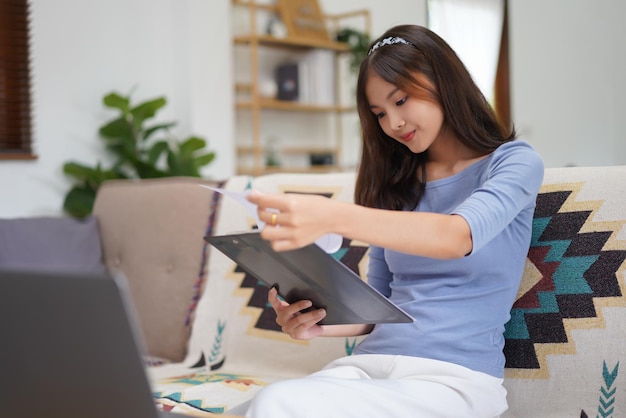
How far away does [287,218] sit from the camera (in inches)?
34.6

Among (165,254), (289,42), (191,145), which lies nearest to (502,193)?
(165,254)

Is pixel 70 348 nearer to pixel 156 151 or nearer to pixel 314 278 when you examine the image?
pixel 314 278

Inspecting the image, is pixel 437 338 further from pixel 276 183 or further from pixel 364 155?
pixel 276 183

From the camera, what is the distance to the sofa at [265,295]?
1.46 meters

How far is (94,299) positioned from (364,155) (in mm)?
1009

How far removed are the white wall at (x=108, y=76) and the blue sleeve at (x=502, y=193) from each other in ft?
9.64

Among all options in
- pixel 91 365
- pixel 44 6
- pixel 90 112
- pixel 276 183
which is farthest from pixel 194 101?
pixel 91 365

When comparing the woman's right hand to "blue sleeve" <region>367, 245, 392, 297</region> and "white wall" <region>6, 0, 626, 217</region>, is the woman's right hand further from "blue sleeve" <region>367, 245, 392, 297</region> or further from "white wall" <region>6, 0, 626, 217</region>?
"white wall" <region>6, 0, 626, 217</region>

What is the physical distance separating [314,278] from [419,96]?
0.44 metres

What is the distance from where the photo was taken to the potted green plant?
12.2ft

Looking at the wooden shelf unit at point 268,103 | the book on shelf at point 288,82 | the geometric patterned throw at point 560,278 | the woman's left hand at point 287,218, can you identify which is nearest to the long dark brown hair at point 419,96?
the geometric patterned throw at point 560,278

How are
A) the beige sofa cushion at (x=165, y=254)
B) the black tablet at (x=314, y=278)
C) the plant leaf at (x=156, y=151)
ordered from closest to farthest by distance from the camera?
the black tablet at (x=314, y=278)
the beige sofa cushion at (x=165, y=254)
the plant leaf at (x=156, y=151)

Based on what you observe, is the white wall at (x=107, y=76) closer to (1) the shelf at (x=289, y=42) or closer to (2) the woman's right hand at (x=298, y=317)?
(1) the shelf at (x=289, y=42)

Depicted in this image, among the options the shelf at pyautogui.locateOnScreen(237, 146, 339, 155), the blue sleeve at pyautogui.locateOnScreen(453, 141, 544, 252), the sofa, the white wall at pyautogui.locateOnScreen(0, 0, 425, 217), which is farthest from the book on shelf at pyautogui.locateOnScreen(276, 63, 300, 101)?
the blue sleeve at pyautogui.locateOnScreen(453, 141, 544, 252)
